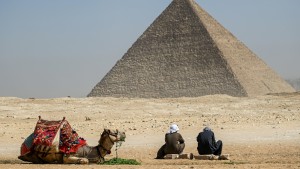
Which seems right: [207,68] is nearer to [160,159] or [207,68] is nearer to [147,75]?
[147,75]

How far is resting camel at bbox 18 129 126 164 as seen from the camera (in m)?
14.0

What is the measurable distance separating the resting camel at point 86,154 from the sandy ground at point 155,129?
0.28 meters

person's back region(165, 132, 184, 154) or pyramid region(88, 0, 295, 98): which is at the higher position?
pyramid region(88, 0, 295, 98)

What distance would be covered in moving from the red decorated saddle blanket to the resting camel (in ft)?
0.25

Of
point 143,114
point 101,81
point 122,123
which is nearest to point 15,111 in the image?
point 143,114

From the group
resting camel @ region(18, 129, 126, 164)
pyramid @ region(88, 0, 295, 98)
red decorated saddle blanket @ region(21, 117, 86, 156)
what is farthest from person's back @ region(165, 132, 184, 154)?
pyramid @ region(88, 0, 295, 98)

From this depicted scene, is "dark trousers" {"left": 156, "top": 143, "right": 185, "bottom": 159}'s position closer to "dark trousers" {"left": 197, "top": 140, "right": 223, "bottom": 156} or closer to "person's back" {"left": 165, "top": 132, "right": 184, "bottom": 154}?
"person's back" {"left": 165, "top": 132, "right": 184, "bottom": 154}

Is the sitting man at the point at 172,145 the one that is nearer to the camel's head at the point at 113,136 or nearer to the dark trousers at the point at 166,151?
the dark trousers at the point at 166,151

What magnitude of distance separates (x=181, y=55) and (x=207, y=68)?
5.98m

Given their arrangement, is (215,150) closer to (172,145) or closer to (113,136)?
(172,145)

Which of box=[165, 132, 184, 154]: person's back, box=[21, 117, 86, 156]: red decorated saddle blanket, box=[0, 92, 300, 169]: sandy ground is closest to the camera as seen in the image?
box=[21, 117, 86, 156]: red decorated saddle blanket

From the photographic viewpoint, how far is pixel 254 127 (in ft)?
78.0

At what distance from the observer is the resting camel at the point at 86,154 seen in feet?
45.8

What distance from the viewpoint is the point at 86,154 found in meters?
14.2
